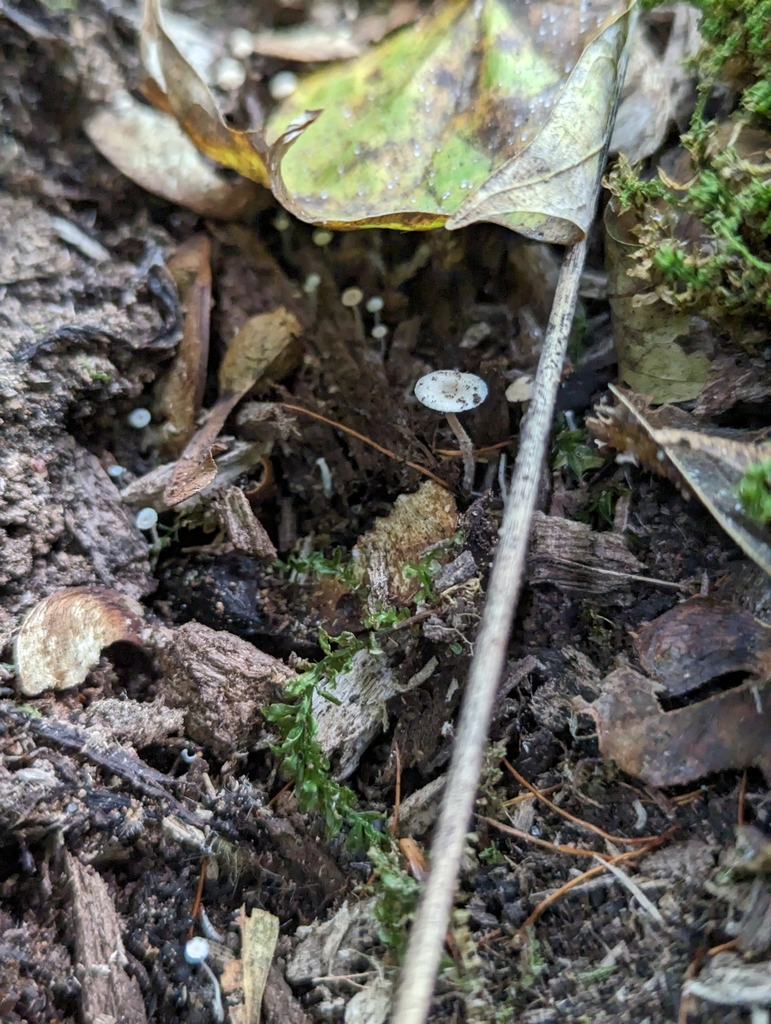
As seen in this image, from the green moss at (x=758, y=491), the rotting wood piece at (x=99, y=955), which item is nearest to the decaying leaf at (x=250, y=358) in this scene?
the rotting wood piece at (x=99, y=955)

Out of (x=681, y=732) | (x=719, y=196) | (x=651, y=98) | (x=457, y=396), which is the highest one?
(x=651, y=98)

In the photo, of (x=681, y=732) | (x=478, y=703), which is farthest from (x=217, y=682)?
(x=681, y=732)

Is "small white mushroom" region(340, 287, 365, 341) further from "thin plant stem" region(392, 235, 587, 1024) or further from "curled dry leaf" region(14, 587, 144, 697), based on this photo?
"curled dry leaf" region(14, 587, 144, 697)

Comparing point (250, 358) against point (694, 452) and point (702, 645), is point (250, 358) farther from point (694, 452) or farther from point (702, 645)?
point (702, 645)

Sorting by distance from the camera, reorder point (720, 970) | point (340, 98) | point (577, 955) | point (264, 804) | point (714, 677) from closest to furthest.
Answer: point (720, 970) → point (577, 955) → point (714, 677) → point (264, 804) → point (340, 98)

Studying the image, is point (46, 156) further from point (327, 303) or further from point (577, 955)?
point (577, 955)

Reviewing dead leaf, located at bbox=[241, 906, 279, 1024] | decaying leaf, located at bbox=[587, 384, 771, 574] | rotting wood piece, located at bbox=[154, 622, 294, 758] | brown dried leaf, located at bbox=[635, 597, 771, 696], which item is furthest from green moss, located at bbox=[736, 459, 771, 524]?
dead leaf, located at bbox=[241, 906, 279, 1024]

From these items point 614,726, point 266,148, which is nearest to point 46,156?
point 266,148
